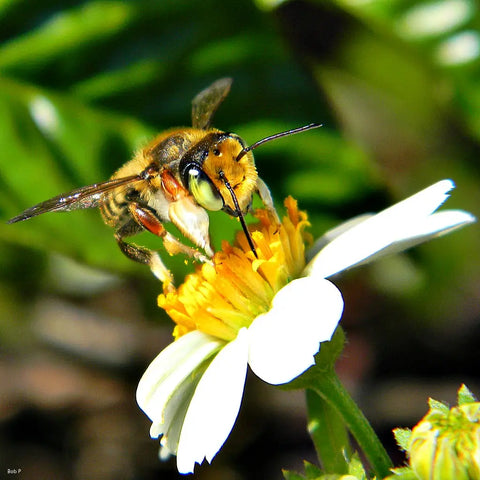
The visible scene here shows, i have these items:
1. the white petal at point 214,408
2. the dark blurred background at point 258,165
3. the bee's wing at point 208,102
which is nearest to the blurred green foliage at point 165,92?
the dark blurred background at point 258,165

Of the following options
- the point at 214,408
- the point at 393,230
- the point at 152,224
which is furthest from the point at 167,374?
the point at 393,230

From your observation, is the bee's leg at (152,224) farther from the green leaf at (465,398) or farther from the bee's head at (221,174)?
the green leaf at (465,398)

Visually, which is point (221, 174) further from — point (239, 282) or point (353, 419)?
point (353, 419)

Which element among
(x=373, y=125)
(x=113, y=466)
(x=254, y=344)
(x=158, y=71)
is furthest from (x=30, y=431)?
(x=254, y=344)

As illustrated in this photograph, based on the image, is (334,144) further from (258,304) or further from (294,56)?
(258,304)

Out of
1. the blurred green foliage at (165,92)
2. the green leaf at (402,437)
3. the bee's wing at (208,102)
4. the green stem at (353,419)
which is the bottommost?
the green leaf at (402,437)

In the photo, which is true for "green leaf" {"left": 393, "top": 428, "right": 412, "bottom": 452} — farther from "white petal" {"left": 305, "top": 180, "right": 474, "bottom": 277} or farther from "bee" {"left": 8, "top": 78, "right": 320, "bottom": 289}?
"bee" {"left": 8, "top": 78, "right": 320, "bottom": 289}

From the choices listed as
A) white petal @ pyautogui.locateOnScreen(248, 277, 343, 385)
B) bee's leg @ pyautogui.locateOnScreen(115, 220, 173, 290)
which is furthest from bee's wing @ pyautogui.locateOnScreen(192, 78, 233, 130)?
white petal @ pyautogui.locateOnScreen(248, 277, 343, 385)
